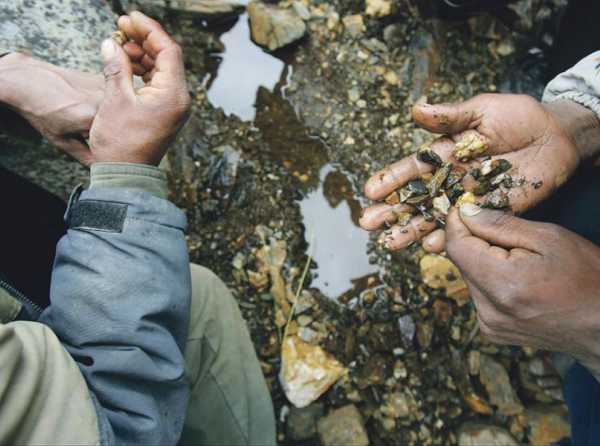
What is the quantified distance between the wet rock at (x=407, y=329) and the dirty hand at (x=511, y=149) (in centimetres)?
83

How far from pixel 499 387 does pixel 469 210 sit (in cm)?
145

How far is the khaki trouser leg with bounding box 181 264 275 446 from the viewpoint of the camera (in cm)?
174

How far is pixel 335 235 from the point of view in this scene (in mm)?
2725

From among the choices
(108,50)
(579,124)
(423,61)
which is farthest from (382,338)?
(108,50)

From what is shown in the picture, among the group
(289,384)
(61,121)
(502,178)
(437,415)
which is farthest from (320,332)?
(61,121)

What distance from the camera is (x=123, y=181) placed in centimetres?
141

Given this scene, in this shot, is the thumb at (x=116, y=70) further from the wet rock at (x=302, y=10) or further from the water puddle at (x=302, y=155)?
the wet rock at (x=302, y=10)

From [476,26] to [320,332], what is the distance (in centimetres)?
231

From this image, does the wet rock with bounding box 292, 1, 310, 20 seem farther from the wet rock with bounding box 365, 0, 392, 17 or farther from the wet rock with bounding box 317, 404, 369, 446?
the wet rock with bounding box 317, 404, 369, 446

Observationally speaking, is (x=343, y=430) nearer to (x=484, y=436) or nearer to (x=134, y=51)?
(x=484, y=436)

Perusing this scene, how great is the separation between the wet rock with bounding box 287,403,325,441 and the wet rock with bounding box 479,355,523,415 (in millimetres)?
951

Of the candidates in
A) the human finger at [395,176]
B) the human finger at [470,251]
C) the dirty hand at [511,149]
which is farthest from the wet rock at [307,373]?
the human finger at [470,251]

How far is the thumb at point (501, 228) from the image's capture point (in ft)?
4.66

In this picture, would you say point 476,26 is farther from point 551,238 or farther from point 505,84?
point 551,238
